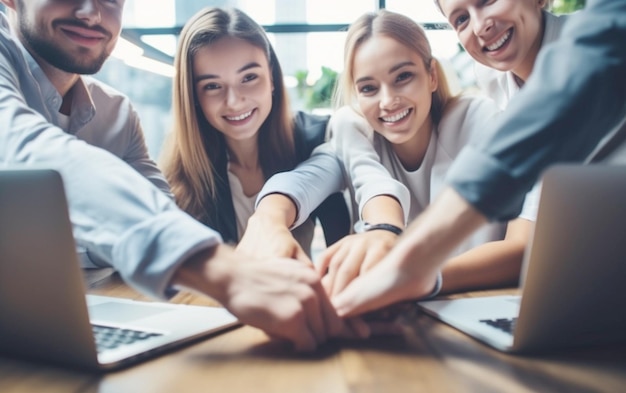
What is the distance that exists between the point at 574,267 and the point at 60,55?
0.57 meters

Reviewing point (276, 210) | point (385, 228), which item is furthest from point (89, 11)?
point (385, 228)

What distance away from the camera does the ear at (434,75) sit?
61 centimetres

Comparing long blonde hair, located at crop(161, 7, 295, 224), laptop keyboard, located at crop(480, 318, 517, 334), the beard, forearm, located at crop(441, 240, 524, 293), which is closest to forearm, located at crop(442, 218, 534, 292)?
forearm, located at crop(441, 240, 524, 293)

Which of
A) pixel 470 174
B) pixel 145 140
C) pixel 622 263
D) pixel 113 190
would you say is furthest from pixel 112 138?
pixel 622 263

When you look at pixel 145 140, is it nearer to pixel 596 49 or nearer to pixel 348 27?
pixel 348 27

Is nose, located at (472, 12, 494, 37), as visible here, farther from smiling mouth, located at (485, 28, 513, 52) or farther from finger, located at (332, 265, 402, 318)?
finger, located at (332, 265, 402, 318)

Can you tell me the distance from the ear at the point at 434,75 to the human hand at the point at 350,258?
0.74ft

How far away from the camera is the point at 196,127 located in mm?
595

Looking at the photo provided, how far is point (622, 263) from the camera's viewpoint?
14.6 inches

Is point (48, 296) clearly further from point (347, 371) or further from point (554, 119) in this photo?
point (554, 119)

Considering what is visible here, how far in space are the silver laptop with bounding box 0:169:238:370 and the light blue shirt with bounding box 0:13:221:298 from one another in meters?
0.02

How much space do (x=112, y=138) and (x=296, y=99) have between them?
0.79 feet

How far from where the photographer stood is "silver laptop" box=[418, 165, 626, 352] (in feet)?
1.10

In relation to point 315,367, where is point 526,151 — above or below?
above
